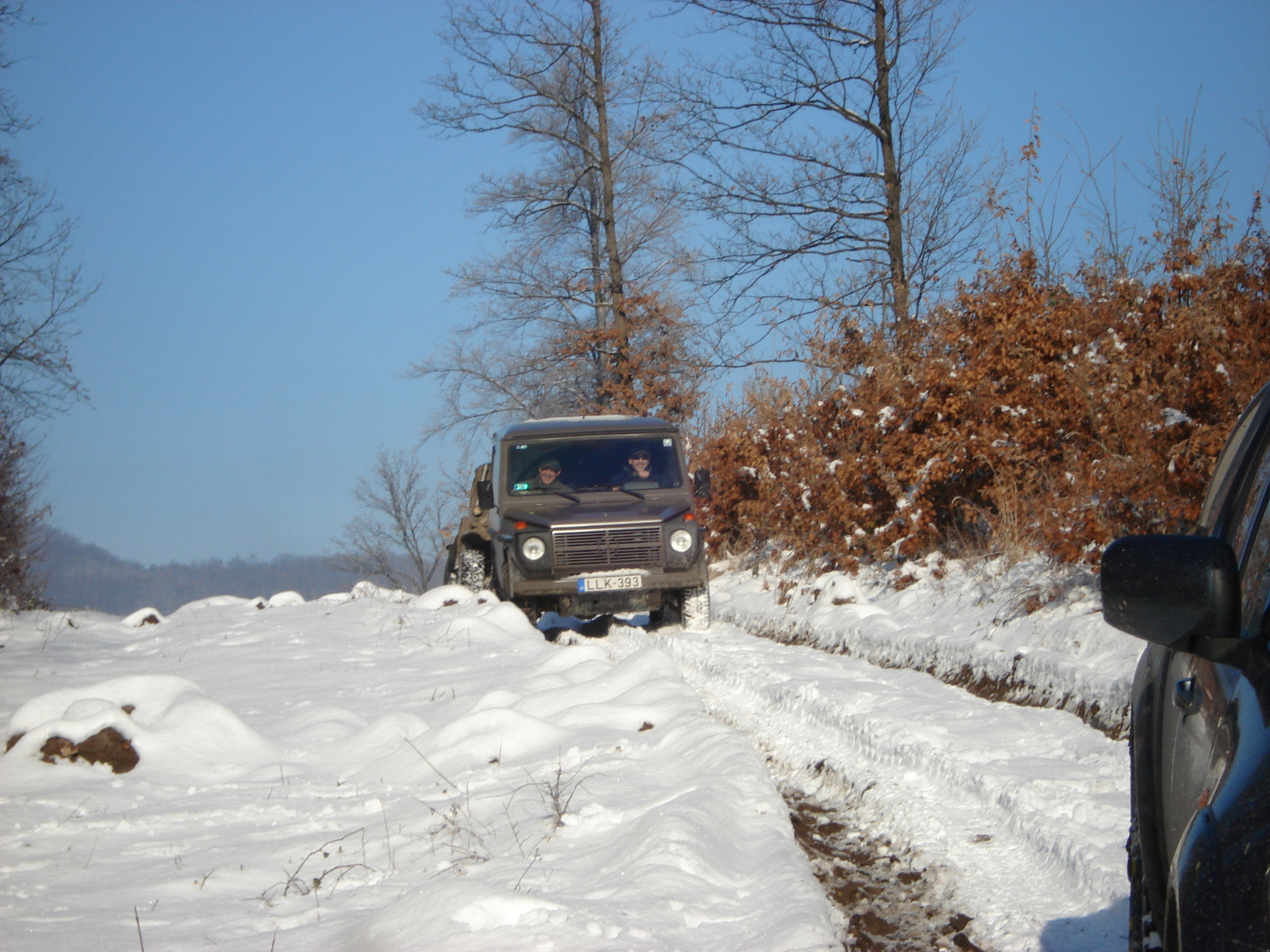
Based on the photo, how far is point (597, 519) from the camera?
973 centimetres

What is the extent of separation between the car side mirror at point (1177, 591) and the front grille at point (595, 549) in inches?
318

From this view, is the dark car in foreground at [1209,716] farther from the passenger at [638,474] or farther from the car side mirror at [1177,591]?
the passenger at [638,474]

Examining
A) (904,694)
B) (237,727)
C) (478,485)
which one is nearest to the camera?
(237,727)

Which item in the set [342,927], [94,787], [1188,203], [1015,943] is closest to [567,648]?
[94,787]

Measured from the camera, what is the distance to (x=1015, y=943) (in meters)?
2.84

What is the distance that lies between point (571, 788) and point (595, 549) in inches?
208

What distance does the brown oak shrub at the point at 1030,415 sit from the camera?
6887 mm

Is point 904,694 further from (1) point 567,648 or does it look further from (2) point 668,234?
(2) point 668,234

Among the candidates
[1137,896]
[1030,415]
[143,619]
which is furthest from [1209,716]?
[143,619]

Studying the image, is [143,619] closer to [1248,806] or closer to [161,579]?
[1248,806]

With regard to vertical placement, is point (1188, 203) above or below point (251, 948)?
above

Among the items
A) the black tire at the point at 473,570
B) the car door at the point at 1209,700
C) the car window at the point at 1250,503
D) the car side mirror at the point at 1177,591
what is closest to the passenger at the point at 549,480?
the black tire at the point at 473,570

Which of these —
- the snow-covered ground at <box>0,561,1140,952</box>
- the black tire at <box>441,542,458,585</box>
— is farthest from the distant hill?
Result: the snow-covered ground at <box>0,561,1140,952</box>

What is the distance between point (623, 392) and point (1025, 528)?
15.0 meters
